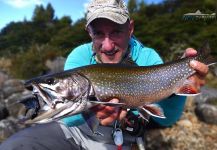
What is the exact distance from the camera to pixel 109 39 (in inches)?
177

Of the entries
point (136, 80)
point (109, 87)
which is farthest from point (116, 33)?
point (109, 87)

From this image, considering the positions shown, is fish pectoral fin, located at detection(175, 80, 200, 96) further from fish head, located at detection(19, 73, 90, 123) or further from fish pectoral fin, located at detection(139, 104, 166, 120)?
fish head, located at detection(19, 73, 90, 123)

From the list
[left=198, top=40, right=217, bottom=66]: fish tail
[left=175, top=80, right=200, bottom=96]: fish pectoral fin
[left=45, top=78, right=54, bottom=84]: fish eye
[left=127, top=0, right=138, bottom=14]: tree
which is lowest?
[left=175, top=80, right=200, bottom=96]: fish pectoral fin

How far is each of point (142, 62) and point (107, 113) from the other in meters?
1.13

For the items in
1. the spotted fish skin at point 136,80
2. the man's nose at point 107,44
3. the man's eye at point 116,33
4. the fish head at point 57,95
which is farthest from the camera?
the man's eye at point 116,33

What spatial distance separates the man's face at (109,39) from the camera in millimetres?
4488

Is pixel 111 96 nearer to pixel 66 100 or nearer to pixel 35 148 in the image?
pixel 66 100

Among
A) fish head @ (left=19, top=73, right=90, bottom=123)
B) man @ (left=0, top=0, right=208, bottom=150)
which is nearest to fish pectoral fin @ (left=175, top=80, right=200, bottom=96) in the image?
man @ (left=0, top=0, right=208, bottom=150)

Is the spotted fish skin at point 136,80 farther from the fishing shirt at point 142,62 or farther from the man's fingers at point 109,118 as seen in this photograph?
the fishing shirt at point 142,62

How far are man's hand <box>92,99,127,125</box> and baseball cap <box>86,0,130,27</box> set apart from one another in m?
0.97

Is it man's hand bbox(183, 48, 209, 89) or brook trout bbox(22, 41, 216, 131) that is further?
man's hand bbox(183, 48, 209, 89)

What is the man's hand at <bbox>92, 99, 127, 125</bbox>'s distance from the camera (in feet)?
12.8

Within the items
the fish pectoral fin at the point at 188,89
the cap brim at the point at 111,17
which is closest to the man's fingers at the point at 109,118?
the fish pectoral fin at the point at 188,89

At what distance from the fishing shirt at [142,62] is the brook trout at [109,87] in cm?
67
